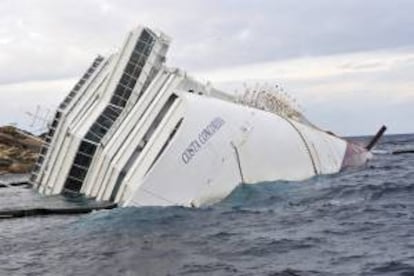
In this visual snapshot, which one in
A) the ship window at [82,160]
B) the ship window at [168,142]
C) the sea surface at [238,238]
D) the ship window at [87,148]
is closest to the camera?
the sea surface at [238,238]

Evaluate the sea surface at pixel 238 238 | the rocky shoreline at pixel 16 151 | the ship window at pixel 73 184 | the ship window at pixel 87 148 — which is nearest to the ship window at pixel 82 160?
the ship window at pixel 87 148

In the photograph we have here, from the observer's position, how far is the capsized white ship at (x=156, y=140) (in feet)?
75.0

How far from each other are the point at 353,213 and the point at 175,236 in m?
5.52

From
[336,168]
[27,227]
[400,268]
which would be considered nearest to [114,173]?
[27,227]

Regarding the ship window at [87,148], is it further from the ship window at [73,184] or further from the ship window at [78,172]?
the ship window at [73,184]

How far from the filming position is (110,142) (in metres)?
25.9

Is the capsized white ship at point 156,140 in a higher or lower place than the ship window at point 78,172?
higher

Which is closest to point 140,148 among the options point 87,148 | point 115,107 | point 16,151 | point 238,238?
point 87,148

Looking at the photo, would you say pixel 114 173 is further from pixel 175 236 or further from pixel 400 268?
pixel 400 268

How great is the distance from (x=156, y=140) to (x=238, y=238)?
708 centimetres

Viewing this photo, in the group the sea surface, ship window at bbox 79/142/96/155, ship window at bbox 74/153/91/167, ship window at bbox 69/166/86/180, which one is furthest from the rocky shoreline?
the sea surface

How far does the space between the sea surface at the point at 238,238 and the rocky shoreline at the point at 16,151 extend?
51.2 metres

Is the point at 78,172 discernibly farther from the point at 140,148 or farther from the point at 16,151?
the point at 16,151

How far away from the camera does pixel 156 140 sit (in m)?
23.7
